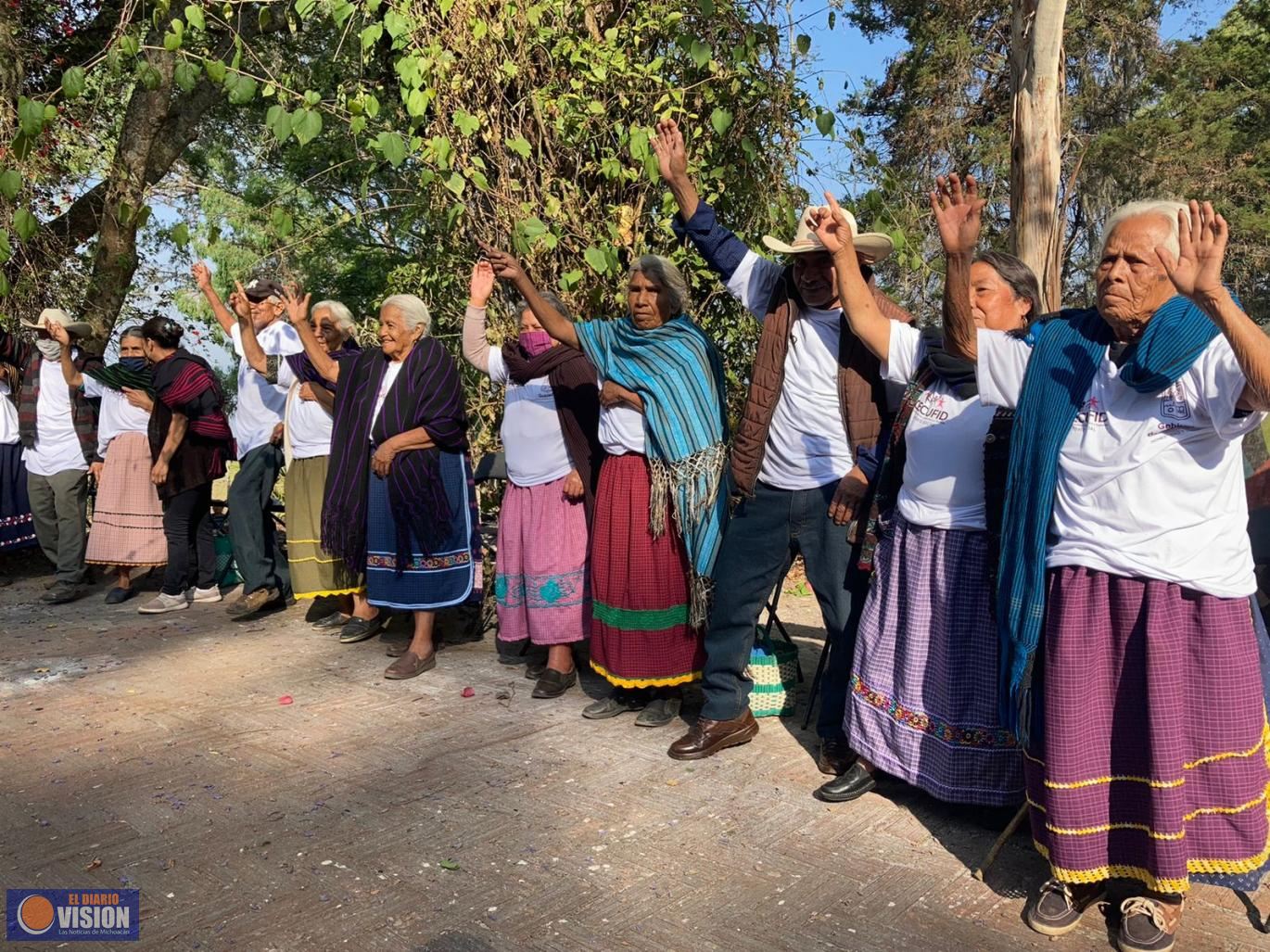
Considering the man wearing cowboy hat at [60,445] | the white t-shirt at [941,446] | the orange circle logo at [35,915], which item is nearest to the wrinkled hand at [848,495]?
the white t-shirt at [941,446]

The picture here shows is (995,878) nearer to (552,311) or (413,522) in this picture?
(552,311)

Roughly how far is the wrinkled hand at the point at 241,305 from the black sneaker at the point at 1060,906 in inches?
203

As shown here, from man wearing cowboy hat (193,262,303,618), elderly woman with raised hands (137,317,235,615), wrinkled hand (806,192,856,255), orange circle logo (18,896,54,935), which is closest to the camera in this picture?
orange circle logo (18,896,54,935)

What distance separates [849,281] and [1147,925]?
1955 millimetres

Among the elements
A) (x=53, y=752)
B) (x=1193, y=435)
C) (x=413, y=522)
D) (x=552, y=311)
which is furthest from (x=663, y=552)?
(x=53, y=752)

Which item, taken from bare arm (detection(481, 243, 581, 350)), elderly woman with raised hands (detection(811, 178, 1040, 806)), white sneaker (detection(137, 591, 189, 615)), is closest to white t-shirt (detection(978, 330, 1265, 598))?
elderly woman with raised hands (detection(811, 178, 1040, 806))

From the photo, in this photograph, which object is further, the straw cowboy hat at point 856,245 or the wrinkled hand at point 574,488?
the wrinkled hand at point 574,488

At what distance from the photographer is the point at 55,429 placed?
24.6ft

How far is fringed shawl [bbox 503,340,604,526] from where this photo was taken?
197 inches

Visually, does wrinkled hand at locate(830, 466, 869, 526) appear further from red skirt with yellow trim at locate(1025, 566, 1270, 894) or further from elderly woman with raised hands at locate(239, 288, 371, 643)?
elderly woman with raised hands at locate(239, 288, 371, 643)

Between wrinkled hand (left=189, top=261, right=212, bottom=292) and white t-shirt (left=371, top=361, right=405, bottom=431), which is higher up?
wrinkled hand (left=189, top=261, right=212, bottom=292)

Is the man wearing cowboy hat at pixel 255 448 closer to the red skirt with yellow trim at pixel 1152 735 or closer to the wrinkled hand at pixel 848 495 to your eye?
the wrinkled hand at pixel 848 495

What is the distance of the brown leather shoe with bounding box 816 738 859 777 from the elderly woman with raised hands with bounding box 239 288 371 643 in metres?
3.04

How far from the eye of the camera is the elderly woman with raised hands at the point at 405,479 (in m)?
5.34
